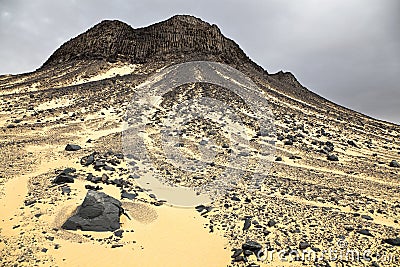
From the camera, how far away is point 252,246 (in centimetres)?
755

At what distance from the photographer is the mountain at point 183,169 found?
778 centimetres

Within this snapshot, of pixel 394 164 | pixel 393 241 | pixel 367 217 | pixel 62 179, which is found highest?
pixel 394 164

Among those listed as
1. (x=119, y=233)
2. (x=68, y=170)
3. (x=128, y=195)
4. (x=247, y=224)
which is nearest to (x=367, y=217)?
(x=247, y=224)

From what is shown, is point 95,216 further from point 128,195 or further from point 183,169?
point 183,169

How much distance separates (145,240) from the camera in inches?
318

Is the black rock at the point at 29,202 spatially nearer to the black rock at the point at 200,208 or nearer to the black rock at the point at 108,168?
the black rock at the point at 108,168

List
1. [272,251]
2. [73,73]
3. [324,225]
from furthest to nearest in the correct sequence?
1. [73,73]
2. [324,225]
3. [272,251]

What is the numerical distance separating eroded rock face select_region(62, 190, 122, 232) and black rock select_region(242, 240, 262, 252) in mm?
2933

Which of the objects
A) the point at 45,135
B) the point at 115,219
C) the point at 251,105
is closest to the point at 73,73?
the point at 45,135

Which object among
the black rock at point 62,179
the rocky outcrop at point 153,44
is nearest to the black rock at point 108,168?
the black rock at point 62,179

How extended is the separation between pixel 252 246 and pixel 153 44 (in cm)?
2454

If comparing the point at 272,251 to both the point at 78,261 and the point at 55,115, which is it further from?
the point at 55,115

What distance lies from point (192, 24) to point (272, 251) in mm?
27000

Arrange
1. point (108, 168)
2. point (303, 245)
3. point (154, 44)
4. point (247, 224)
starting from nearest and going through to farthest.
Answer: point (303, 245), point (247, 224), point (108, 168), point (154, 44)
